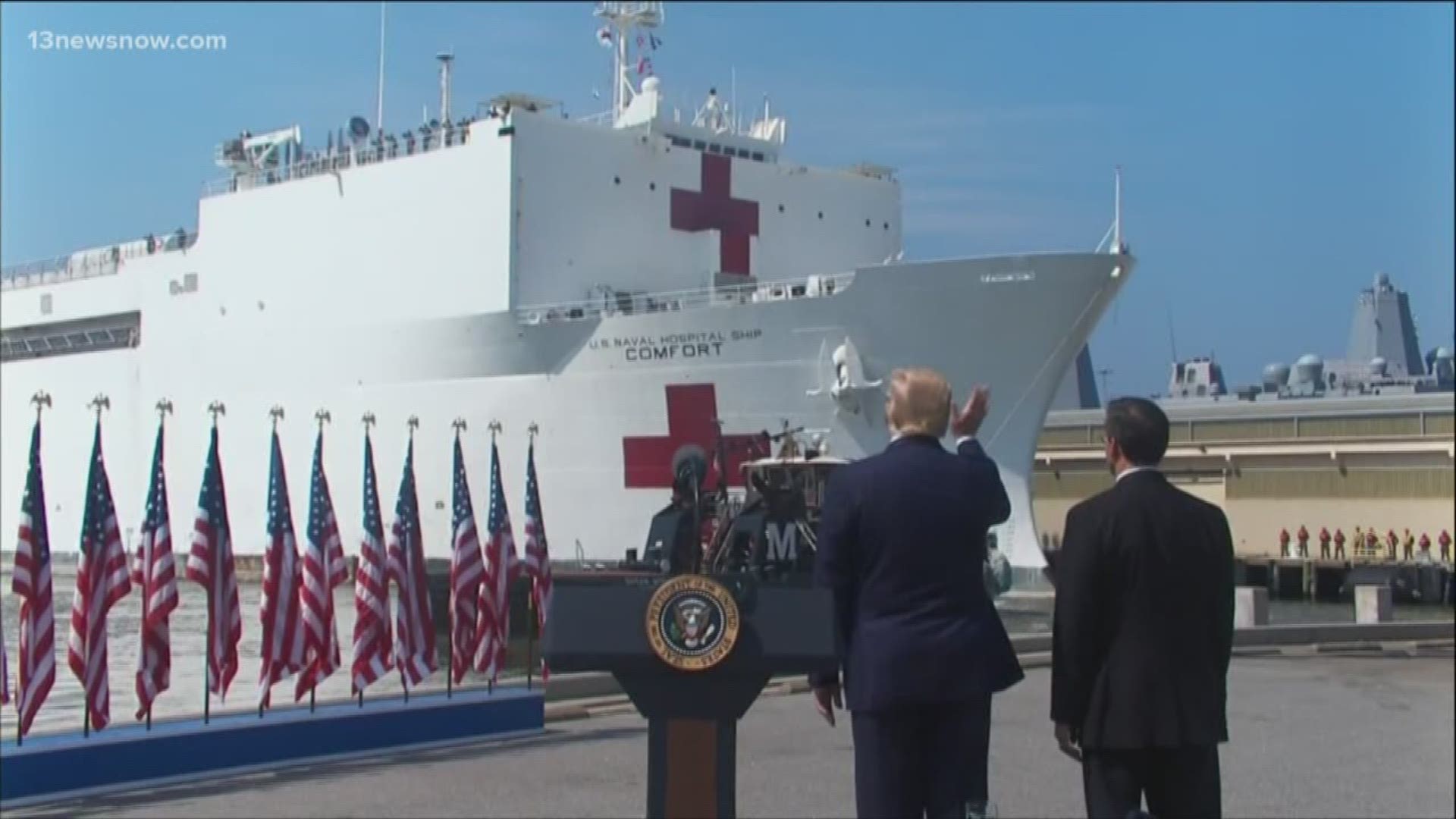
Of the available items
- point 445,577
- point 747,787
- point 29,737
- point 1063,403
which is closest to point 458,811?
point 747,787

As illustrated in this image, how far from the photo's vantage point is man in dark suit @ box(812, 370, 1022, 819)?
2656mm

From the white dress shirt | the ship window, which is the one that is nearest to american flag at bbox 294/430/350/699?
the white dress shirt

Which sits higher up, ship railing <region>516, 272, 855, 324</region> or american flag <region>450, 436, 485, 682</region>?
ship railing <region>516, 272, 855, 324</region>

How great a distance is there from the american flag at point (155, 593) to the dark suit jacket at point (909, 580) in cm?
422

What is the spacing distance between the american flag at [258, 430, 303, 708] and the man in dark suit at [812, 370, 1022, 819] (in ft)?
15.0

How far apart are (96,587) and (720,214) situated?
599 inches

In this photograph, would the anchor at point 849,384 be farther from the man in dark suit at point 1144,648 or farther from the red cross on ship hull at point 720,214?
the man in dark suit at point 1144,648

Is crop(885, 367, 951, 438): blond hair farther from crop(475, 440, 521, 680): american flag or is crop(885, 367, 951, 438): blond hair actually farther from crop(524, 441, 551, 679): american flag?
crop(524, 441, 551, 679): american flag

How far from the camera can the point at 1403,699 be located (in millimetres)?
7824

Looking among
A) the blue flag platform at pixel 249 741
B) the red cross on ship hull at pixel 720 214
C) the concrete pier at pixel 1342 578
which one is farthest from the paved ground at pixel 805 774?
the concrete pier at pixel 1342 578

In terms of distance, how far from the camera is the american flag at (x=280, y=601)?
679 cm

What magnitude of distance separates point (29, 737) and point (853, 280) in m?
11.5

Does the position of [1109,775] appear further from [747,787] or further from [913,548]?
[747,787]

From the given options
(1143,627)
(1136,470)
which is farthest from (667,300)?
(1143,627)
